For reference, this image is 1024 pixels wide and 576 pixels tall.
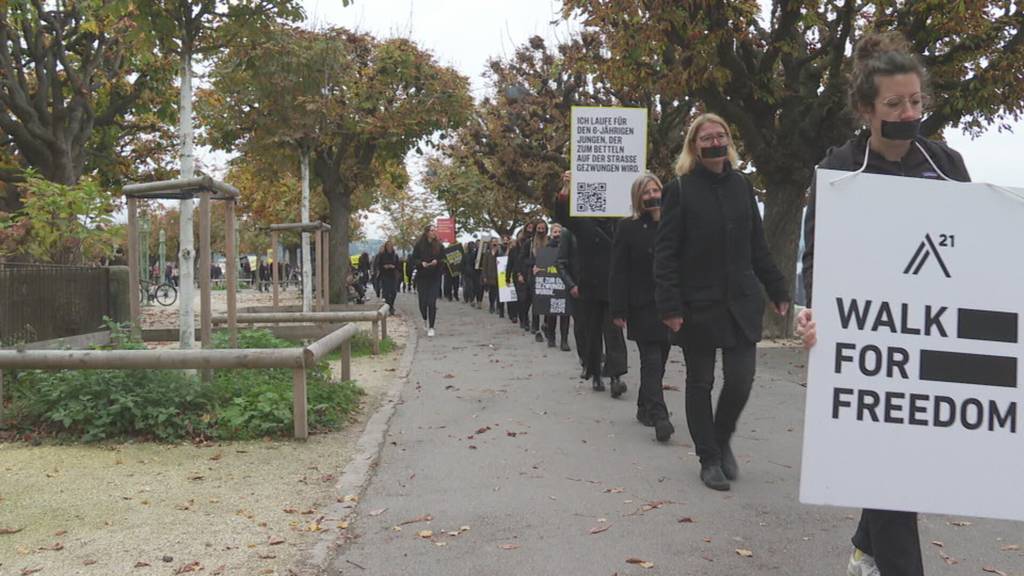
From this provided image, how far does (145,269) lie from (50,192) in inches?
870

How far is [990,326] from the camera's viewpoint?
8.86ft

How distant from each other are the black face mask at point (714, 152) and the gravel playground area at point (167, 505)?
266 centimetres

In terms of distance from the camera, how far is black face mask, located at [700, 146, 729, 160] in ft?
15.7

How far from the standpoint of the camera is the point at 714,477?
492 cm

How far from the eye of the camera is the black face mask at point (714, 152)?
478cm

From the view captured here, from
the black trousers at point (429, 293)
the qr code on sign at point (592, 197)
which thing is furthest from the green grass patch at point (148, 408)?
the black trousers at point (429, 293)

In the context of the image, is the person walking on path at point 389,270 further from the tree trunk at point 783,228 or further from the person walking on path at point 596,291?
the person walking on path at point 596,291

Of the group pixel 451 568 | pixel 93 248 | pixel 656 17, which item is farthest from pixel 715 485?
pixel 93 248

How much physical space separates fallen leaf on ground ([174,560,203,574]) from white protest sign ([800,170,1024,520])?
95.3 inches

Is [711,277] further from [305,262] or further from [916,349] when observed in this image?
[305,262]

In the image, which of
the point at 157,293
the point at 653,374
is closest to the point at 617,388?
the point at 653,374

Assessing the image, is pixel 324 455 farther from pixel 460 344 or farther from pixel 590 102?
→ pixel 590 102

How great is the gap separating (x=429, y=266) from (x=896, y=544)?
12239 mm

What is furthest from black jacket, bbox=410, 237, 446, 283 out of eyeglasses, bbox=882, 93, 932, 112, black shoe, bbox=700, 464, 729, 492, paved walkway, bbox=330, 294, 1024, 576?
eyeglasses, bbox=882, 93, 932, 112
